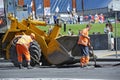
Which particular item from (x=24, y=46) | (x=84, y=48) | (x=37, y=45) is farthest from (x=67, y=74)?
(x=37, y=45)

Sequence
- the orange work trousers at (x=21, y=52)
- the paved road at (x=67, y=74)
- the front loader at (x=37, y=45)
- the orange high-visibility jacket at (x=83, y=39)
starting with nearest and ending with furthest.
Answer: the paved road at (x=67, y=74) → the orange work trousers at (x=21, y=52) → the orange high-visibility jacket at (x=83, y=39) → the front loader at (x=37, y=45)

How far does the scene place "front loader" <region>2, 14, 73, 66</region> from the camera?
20078mm

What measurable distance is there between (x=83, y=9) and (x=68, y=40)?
47.0m

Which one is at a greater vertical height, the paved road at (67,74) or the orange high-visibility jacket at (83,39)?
the orange high-visibility jacket at (83,39)

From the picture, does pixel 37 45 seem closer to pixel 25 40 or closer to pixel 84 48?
pixel 25 40

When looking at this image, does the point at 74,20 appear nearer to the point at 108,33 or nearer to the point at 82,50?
the point at 108,33

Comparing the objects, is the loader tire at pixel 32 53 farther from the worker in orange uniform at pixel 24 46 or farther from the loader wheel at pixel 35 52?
the worker in orange uniform at pixel 24 46

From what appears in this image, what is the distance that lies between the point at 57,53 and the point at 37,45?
36.0 inches

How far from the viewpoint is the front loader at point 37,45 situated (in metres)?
20.1

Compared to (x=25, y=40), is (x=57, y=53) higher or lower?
lower

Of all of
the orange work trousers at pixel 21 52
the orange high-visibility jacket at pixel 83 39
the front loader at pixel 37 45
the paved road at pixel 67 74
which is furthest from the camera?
the front loader at pixel 37 45

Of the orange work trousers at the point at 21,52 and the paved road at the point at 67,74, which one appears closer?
the paved road at the point at 67,74

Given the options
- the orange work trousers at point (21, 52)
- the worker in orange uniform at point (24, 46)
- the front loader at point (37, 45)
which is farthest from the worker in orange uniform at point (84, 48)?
the orange work trousers at point (21, 52)

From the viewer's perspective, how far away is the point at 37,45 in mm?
20188
